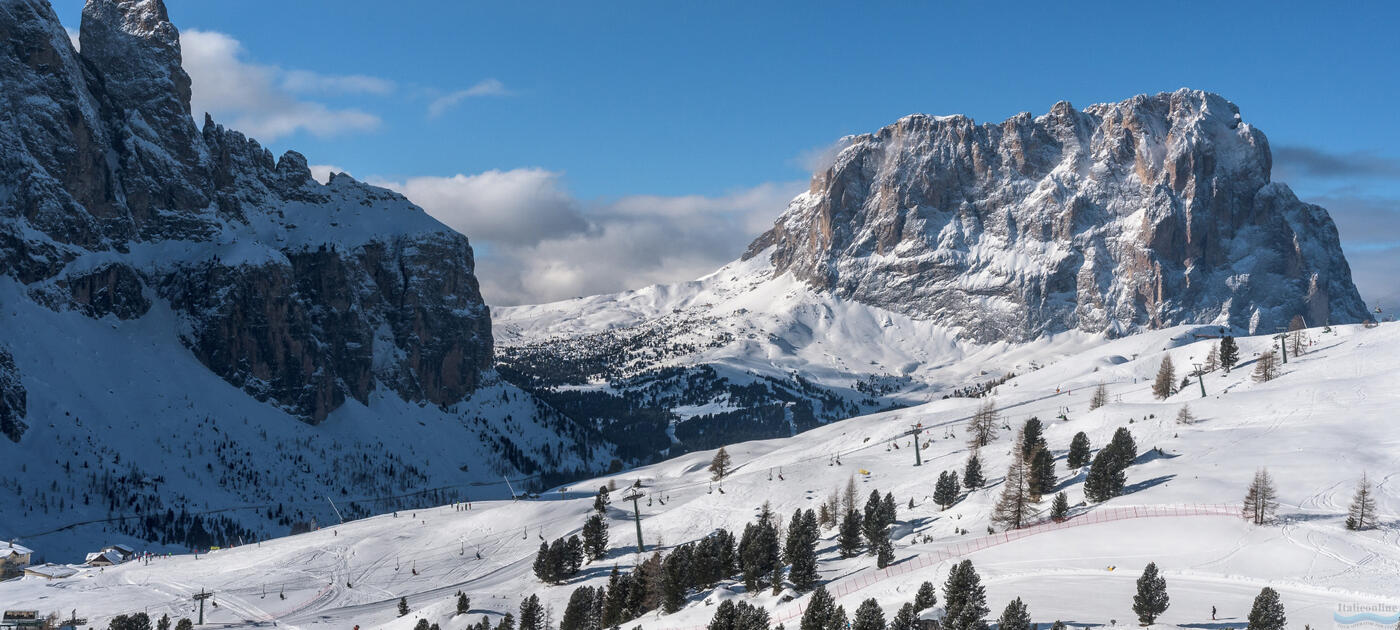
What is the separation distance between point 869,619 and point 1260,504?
1441 inches

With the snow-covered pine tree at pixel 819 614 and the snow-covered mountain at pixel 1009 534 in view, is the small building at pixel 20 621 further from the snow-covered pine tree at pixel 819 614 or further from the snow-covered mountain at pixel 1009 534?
the snow-covered pine tree at pixel 819 614

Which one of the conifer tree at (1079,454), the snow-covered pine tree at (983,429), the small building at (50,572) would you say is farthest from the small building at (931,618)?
the small building at (50,572)

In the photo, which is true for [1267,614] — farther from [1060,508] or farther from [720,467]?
[720,467]

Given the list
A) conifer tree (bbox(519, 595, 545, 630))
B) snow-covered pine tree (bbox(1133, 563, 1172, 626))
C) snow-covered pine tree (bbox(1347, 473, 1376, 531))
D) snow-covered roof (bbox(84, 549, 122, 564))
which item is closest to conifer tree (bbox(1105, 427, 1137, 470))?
snow-covered pine tree (bbox(1347, 473, 1376, 531))

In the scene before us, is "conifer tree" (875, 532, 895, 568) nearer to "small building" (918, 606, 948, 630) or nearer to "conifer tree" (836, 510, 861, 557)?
"conifer tree" (836, 510, 861, 557)

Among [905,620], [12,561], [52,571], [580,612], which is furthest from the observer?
[12,561]

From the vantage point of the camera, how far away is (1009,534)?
8731 centimetres

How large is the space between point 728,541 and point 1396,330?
118361 mm

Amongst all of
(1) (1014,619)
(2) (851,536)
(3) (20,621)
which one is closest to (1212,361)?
(2) (851,536)

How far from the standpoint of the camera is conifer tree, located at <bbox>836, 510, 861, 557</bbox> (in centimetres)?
9412

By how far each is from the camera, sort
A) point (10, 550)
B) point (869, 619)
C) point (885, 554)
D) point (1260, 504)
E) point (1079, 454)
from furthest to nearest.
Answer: point (10, 550) → point (1079, 454) → point (885, 554) → point (1260, 504) → point (869, 619)

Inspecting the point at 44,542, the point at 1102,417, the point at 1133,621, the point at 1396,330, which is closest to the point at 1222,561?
the point at 1133,621

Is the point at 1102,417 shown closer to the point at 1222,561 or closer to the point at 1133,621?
the point at 1222,561

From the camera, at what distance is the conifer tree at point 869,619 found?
200 ft
